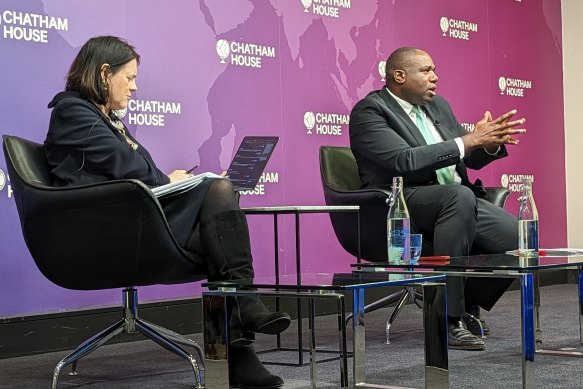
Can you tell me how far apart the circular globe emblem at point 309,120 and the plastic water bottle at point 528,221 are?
2.17 metres

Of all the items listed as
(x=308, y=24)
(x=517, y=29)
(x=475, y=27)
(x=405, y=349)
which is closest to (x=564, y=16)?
(x=517, y=29)

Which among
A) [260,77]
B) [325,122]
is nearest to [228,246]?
[260,77]

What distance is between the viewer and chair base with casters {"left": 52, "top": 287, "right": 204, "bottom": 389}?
314cm

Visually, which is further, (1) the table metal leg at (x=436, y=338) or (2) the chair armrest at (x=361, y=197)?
(2) the chair armrest at (x=361, y=197)

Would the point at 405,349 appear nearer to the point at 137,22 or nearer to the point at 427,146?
the point at 427,146

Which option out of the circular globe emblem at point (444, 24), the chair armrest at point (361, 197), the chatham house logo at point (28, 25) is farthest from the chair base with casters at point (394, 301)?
the circular globe emblem at point (444, 24)

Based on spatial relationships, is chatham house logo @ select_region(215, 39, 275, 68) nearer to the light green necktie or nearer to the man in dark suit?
the man in dark suit

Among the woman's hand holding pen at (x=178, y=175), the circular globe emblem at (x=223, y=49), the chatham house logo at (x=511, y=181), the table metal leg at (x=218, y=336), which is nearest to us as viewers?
the table metal leg at (x=218, y=336)

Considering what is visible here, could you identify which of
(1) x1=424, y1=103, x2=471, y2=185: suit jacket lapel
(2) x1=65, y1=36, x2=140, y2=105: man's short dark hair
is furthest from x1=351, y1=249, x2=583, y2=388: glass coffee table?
(2) x1=65, y1=36, x2=140, y2=105: man's short dark hair

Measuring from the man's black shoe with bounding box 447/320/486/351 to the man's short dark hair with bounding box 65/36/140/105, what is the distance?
5.64 feet

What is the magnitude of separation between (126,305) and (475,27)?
14.2ft

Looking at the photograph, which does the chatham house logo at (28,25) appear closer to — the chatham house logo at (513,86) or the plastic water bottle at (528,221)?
the plastic water bottle at (528,221)

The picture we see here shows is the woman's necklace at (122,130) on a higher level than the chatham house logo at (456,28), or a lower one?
lower

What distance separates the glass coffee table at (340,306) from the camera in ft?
7.89
